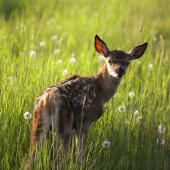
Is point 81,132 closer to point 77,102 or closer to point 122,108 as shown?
point 77,102

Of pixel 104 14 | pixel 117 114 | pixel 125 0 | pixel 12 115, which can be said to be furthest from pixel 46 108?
pixel 125 0

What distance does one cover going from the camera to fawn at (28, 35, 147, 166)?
3.09 m

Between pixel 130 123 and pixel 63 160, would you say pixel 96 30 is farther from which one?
pixel 63 160

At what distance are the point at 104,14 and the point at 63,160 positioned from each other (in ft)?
31.7

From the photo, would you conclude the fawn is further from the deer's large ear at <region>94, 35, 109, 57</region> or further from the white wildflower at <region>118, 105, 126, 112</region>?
the white wildflower at <region>118, 105, 126, 112</region>

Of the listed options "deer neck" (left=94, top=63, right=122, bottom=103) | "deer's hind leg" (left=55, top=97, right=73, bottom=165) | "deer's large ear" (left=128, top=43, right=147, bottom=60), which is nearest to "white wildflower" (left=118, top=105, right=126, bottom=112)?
"deer neck" (left=94, top=63, right=122, bottom=103)

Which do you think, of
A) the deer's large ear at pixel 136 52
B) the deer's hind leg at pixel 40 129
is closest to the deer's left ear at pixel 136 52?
the deer's large ear at pixel 136 52

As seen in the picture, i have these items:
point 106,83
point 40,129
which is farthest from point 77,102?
point 106,83

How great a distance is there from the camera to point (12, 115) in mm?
3781

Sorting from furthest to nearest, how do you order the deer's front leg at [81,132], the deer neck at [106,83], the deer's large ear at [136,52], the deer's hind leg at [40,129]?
the deer's large ear at [136,52] < the deer neck at [106,83] < the deer's front leg at [81,132] < the deer's hind leg at [40,129]

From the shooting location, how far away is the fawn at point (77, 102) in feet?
10.1

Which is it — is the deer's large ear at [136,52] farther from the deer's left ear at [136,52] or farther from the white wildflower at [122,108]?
the white wildflower at [122,108]

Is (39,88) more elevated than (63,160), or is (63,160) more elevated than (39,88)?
(39,88)

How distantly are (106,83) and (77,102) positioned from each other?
92 cm
